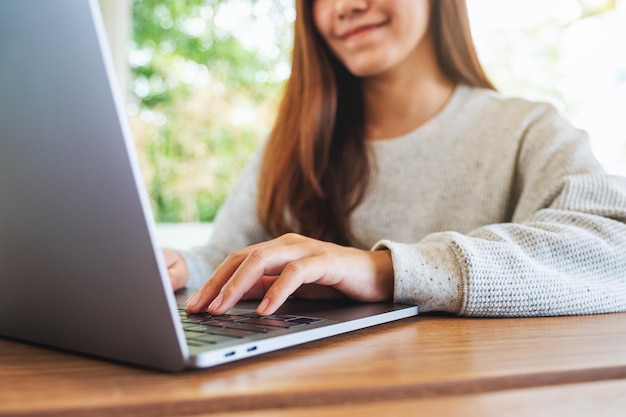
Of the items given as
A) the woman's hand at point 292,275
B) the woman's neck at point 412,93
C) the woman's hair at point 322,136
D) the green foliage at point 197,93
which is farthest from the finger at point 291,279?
the green foliage at point 197,93

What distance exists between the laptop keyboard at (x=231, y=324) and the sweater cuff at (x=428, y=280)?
6.5 inches

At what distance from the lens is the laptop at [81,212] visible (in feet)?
1.39

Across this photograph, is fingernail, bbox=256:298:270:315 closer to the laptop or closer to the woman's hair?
the laptop

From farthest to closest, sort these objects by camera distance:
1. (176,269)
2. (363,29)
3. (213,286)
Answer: (363,29) → (176,269) → (213,286)

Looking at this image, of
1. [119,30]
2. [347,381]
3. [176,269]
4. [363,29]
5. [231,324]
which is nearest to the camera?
[347,381]

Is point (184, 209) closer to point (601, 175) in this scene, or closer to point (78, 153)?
point (601, 175)

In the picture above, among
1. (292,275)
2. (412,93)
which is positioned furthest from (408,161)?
(292,275)

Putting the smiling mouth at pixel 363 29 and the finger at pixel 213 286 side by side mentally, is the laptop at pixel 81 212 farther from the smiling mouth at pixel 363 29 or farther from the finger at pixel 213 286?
the smiling mouth at pixel 363 29

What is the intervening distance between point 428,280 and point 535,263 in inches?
5.5

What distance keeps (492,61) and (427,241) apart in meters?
1.72

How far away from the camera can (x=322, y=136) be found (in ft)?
4.76

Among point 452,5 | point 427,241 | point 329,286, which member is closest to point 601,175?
point 427,241

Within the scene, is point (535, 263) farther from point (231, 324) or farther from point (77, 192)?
point (77, 192)

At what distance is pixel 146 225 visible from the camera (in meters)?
0.42
